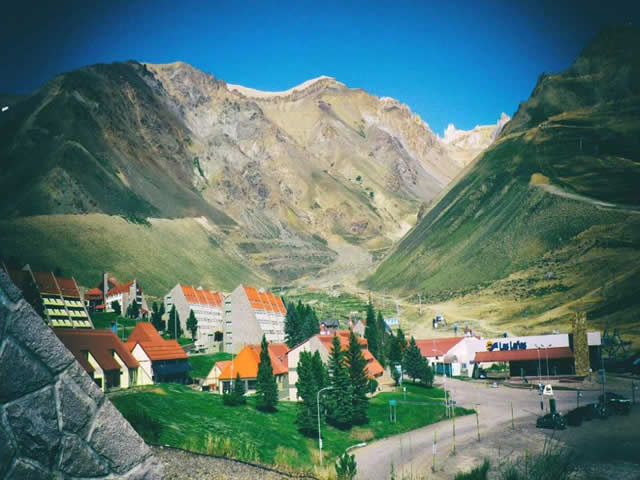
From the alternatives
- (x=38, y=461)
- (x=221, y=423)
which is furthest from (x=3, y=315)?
(x=221, y=423)

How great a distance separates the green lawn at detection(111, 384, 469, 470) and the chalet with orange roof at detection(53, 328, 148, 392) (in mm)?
5191

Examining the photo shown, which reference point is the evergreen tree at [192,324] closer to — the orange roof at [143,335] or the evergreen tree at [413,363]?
the orange roof at [143,335]

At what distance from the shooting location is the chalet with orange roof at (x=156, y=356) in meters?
67.1

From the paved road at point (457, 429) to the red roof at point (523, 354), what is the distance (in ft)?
36.8

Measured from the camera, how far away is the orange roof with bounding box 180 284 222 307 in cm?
10730

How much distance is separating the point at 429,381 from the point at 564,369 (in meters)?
27.6

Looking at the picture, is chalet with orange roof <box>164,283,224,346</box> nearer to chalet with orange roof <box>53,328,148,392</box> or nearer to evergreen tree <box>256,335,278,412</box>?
chalet with orange roof <box>53,328,148,392</box>

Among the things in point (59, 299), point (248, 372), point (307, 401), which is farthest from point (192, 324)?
point (307, 401)

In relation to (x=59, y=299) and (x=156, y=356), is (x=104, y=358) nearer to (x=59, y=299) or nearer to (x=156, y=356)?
(x=156, y=356)

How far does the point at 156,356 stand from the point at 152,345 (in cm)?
173

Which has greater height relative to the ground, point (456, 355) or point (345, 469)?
point (456, 355)

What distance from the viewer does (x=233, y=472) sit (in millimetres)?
23312

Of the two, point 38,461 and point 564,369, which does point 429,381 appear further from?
point 38,461

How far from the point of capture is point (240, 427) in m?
50.5
